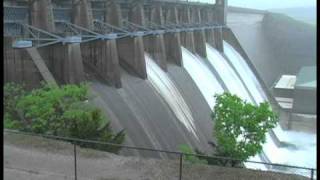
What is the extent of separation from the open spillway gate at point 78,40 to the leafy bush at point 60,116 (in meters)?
2.58

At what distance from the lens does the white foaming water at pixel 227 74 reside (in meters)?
37.2

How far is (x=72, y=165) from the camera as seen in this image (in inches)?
369

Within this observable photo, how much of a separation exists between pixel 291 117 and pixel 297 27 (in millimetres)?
24537

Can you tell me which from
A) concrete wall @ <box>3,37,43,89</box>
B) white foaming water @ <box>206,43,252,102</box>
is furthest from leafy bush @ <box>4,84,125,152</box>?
white foaming water @ <box>206,43,252,102</box>

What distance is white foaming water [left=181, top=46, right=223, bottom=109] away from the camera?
31778mm

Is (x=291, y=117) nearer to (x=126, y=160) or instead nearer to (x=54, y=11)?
(x=54, y=11)

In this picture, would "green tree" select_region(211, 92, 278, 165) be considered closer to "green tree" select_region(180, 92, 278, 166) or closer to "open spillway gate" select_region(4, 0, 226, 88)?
"green tree" select_region(180, 92, 278, 166)

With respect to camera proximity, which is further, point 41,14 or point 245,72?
point 245,72

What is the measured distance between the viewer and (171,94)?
2583cm

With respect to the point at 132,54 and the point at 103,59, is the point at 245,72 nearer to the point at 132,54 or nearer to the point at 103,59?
the point at 132,54

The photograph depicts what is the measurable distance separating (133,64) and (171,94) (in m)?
2.34

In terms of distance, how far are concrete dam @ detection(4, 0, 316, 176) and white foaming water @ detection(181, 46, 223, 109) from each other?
89mm

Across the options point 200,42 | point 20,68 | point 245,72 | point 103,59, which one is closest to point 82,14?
point 103,59

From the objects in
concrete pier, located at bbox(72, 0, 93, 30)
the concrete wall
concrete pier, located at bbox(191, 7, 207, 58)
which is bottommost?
concrete pier, located at bbox(191, 7, 207, 58)
